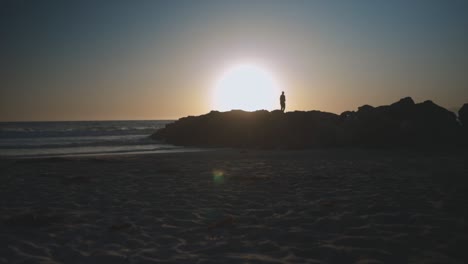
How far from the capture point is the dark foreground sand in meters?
5.07

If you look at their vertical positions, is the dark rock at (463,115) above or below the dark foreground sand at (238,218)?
above

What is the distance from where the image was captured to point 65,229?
631cm

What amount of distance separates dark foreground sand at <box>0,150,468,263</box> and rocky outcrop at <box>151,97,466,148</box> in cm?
1196

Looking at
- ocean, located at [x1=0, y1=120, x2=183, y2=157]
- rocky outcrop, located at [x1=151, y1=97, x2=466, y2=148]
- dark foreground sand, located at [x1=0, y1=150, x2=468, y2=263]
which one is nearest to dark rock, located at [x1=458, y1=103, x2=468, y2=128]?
rocky outcrop, located at [x1=151, y1=97, x2=466, y2=148]

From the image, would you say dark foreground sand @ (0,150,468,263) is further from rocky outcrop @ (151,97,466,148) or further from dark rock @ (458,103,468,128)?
dark rock @ (458,103,468,128)

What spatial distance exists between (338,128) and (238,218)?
20162 millimetres

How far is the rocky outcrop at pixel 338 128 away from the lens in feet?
76.6

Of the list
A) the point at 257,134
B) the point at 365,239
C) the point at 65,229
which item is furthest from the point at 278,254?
the point at 257,134

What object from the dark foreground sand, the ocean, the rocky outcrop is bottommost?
the dark foreground sand

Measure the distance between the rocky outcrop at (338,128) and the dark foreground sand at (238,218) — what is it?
471 inches

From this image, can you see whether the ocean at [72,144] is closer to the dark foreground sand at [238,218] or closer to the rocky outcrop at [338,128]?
the rocky outcrop at [338,128]

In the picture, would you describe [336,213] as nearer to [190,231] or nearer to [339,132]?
[190,231]

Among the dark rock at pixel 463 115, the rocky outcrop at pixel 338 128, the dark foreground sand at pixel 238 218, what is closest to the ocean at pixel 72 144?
the rocky outcrop at pixel 338 128

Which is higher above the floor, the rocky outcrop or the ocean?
the rocky outcrop
